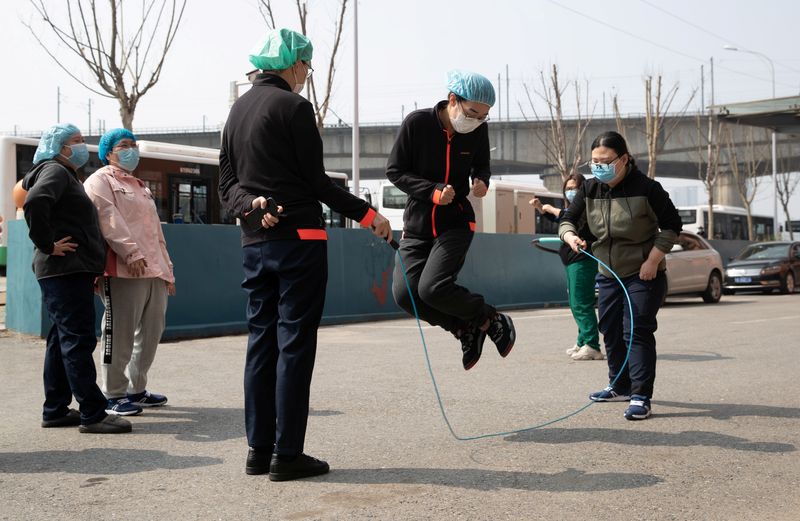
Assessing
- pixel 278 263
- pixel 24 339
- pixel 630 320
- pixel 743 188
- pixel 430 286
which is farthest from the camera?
pixel 743 188

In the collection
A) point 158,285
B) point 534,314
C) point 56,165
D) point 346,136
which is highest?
point 346,136

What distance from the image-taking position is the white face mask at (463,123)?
205 inches

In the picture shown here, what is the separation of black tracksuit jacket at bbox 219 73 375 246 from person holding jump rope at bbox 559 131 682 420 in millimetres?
2224

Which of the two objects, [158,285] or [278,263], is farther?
[158,285]

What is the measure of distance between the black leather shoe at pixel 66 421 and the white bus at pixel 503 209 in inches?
918

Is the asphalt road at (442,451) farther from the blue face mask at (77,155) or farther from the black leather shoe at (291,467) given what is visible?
the blue face mask at (77,155)

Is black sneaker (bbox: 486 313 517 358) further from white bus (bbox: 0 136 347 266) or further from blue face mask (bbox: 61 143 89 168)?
white bus (bbox: 0 136 347 266)

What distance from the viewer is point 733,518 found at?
3664mm

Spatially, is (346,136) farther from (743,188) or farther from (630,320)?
(630,320)

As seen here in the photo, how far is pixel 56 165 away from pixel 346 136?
5457cm

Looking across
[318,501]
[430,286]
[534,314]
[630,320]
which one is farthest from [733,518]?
[534,314]

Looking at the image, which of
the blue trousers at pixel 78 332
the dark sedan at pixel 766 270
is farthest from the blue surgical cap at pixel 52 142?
the dark sedan at pixel 766 270

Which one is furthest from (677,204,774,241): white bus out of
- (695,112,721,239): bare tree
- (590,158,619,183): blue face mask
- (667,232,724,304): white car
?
(590,158,619,183): blue face mask

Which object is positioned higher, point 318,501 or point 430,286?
point 430,286
